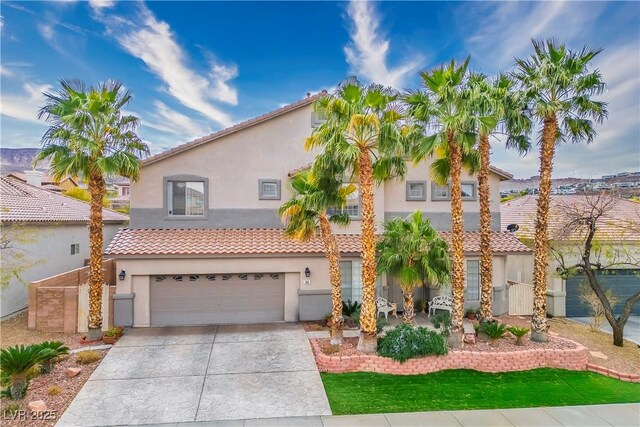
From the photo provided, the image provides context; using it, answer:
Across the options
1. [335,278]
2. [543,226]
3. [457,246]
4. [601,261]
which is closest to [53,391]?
[335,278]

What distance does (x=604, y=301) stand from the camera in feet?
45.4

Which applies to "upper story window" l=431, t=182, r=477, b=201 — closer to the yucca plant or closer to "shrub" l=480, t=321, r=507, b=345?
"shrub" l=480, t=321, r=507, b=345

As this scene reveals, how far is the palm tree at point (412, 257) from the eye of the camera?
12602mm

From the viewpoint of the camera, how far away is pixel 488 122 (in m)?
11.1

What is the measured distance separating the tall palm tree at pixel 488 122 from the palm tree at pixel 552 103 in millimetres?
442

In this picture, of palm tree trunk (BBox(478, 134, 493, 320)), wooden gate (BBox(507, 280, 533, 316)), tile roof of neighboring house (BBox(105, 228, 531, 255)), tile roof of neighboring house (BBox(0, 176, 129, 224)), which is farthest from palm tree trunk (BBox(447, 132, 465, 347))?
tile roof of neighboring house (BBox(0, 176, 129, 224))

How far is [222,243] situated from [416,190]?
32.2ft

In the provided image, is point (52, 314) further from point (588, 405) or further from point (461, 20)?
point (461, 20)

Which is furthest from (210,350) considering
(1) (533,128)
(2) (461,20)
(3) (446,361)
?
(2) (461,20)

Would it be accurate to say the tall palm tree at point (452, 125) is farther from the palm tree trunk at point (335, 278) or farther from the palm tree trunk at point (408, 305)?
the palm tree trunk at point (335, 278)

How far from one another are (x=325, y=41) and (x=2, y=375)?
18.8 meters

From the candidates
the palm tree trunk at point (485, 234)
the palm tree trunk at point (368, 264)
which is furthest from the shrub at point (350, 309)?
the palm tree trunk at point (485, 234)

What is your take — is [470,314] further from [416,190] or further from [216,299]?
[216,299]

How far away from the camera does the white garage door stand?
14992 millimetres
